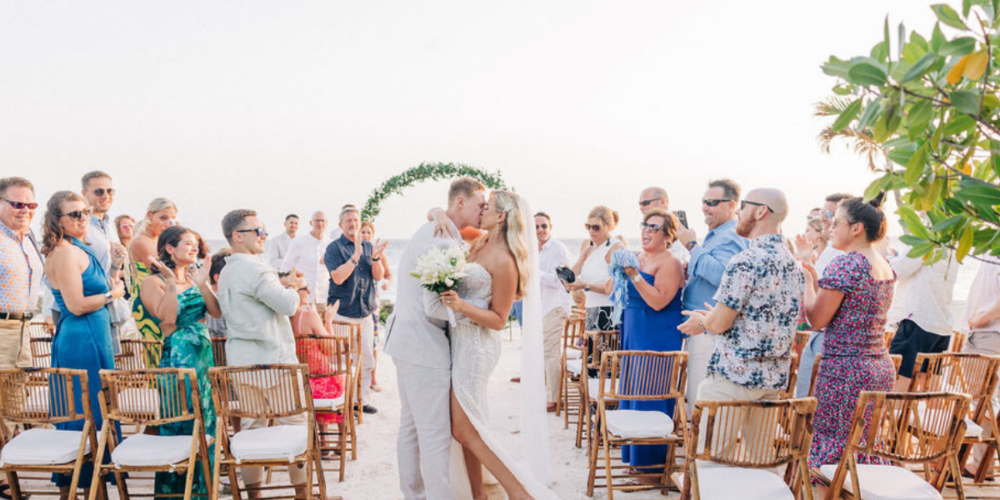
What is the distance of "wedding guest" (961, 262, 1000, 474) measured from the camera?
5129 mm

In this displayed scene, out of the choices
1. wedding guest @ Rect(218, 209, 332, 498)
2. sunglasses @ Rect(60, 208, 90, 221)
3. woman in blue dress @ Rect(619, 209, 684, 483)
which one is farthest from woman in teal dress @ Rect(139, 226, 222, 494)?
woman in blue dress @ Rect(619, 209, 684, 483)

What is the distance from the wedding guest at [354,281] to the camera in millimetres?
7262

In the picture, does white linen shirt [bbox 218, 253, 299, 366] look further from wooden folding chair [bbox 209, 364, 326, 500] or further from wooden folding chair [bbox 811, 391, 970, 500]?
wooden folding chair [bbox 811, 391, 970, 500]

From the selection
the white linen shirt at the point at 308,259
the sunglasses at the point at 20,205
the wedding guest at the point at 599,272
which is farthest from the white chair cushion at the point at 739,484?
the white linen shirt at the point at 308,259

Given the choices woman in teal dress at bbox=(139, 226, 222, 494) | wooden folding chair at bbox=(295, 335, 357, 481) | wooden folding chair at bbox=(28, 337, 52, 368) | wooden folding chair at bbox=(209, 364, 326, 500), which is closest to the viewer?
wooden folding chair at bbox=(209, 364, 326, 500)

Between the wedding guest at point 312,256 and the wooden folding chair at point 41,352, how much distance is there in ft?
9.71

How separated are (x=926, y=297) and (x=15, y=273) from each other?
7.47m

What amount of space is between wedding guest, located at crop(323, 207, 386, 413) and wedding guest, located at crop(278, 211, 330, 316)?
1.42 metres

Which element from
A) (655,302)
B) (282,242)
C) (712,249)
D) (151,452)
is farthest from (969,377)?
(282,242)

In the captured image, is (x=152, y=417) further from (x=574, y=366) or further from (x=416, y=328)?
(x=574, y=366)

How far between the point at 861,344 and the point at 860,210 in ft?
2.65

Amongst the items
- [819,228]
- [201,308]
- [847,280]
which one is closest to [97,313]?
[201,308]

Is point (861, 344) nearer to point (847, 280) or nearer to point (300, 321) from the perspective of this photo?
point (847, 280)

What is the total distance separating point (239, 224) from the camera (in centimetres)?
429
